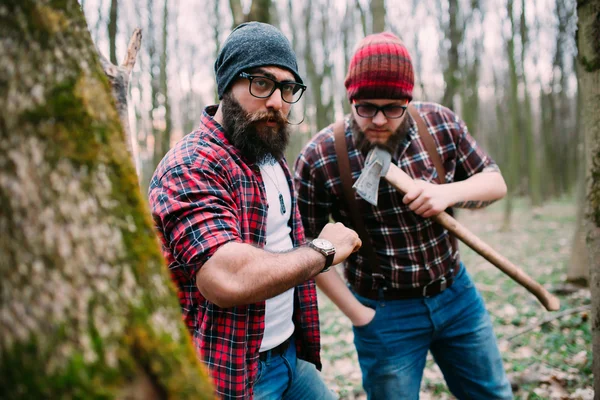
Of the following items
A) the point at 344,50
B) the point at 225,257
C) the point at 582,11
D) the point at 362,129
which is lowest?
the point at 225,257

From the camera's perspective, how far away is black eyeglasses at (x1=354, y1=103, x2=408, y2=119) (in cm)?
237

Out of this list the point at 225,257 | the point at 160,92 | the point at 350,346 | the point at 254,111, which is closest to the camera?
the point at 225,257

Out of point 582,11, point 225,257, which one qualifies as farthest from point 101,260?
point 582,11

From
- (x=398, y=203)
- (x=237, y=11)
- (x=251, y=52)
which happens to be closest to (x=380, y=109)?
(x=398, y=203)

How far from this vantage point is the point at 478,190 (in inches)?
95.4

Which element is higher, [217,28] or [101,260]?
[217,28]

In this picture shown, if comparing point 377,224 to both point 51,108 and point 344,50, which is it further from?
point 344,50

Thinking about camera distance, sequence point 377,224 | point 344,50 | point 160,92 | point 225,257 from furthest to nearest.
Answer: point 344,50, point 160,92, point 377,224, point 225,257

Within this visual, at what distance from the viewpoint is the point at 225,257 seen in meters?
1.37

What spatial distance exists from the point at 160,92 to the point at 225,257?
479 inches

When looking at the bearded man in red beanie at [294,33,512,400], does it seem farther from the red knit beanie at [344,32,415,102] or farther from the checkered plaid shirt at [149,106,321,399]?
the checkered plaid shirt at [149,106,321,399]

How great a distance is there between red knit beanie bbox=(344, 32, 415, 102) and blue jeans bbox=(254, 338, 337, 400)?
58.5 inches

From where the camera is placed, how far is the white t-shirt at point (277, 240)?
1.90 meters

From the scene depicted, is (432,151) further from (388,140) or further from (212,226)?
(212,226)
